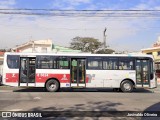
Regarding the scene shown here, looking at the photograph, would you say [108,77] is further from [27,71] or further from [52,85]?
[27,71]

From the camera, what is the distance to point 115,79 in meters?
24.8

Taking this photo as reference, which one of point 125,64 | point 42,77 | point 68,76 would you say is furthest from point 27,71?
point 125,64

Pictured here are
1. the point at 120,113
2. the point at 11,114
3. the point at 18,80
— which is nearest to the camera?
the point at 11,114

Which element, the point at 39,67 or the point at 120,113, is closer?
the point at 120,113

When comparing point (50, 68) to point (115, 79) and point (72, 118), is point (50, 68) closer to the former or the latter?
point (115, 79)

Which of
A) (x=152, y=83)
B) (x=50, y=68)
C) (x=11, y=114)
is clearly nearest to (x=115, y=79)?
(x=152, y=83)

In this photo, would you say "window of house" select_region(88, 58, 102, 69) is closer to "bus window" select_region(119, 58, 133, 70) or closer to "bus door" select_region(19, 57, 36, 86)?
"bus window" select_region(119, 58, 133, 70)

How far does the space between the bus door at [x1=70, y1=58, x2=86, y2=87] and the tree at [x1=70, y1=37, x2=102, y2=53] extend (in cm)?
5425

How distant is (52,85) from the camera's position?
24.2 metres

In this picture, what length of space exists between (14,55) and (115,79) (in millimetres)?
7264

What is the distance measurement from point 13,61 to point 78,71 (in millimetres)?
4549

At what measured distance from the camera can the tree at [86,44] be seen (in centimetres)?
7906

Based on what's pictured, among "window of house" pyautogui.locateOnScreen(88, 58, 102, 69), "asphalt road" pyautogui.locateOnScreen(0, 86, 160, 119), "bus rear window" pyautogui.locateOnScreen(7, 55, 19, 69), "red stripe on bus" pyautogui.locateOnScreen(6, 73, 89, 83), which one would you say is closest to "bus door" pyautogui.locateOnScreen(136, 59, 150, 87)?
"window of house" pyautogui.locateOnScreen(88, 58, 102, 69)

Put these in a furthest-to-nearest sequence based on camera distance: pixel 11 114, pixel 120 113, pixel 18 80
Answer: pixel 18 80, pixel 120 113, pixel 11 114
